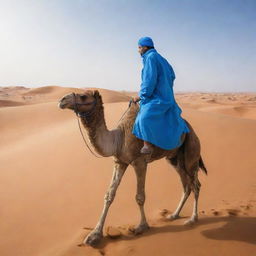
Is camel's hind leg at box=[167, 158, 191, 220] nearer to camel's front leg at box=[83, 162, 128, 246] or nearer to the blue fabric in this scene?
the blue fabric

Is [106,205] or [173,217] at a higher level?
[106,205]

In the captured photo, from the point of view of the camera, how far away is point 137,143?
397cm

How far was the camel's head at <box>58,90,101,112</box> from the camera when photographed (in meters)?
3.54

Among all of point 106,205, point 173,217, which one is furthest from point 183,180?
point 106,205

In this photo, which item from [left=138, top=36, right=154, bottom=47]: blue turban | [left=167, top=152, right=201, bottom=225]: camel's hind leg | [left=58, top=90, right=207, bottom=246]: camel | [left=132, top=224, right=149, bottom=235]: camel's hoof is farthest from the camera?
[left=167, top=152, right=201, bottom=225]: camel's hind leg

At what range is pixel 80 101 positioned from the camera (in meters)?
3.65

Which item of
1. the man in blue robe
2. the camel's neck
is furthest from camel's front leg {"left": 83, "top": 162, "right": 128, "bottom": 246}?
the man in blue robe

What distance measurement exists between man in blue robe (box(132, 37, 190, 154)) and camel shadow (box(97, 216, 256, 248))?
4.21 feet

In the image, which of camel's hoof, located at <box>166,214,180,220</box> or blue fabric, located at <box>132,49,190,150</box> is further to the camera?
camel's hoof, located at <box>166,214,180,220</box>

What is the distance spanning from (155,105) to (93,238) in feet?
6.80

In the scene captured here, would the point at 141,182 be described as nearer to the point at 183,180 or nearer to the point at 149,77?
the point at 183,180

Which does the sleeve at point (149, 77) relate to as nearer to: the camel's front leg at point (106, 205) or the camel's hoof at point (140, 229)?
the camel's front leg at point (106, 205)

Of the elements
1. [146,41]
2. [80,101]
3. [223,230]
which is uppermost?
[146,41]

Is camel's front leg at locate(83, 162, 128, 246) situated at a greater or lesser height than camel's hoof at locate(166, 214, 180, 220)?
greater
